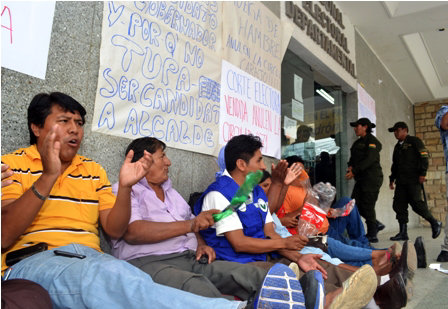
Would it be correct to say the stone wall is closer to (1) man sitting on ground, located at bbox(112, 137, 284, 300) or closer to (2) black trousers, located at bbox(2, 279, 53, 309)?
(1) man sitting on ground, located at bbox(112, 137, 284, 300)

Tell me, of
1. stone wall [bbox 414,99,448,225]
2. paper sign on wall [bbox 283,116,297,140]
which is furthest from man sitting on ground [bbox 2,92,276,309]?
stone wall [bbox 414,99,448,225]

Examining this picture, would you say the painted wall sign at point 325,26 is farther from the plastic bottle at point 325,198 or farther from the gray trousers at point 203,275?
the gray trousers at point 203,275

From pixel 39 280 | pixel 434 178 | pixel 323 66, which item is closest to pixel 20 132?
pixel 39 280

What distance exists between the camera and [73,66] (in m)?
1.96

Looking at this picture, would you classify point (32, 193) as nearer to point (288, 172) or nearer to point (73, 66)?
point (73, 66)

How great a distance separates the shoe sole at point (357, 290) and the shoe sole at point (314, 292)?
0.78 feet

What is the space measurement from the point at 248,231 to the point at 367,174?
11.2ft

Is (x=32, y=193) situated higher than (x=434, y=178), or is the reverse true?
(x=434, y=178)

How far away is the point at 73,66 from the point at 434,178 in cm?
1088

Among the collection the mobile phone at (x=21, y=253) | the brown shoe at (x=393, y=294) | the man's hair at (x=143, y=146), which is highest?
the man's hair at (x=143, y=146)

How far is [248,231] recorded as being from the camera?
2.05 meters

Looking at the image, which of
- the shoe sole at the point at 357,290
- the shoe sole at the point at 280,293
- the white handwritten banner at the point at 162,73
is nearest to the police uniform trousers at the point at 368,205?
the white handwritten banner at the point at 162,73

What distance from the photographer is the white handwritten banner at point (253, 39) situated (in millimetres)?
3162

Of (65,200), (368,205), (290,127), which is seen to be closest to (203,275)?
(65,200)
